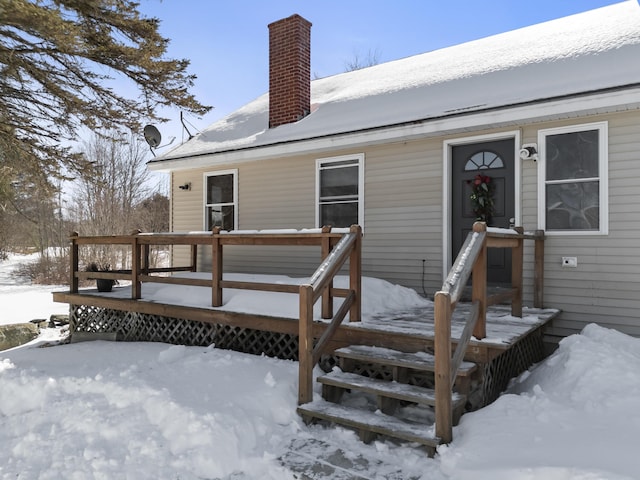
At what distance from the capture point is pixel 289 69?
340 inches

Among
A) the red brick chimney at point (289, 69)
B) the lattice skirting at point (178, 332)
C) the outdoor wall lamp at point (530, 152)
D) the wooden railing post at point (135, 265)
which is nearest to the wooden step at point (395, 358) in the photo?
the lattice skirting at point (178, 332)

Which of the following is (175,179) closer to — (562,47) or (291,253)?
(291,253)

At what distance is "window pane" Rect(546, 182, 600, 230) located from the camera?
5414 millimetres

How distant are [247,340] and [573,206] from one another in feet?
13.7

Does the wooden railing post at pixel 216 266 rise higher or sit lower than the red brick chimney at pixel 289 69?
lower

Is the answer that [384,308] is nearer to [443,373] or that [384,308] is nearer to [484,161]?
[443,373]

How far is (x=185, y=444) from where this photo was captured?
10.7 feet

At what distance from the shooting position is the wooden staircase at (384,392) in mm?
3299

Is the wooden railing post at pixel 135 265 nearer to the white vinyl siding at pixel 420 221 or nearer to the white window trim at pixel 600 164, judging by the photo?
the white vinyl siding at pixel 420 221

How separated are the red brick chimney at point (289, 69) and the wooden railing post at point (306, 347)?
543 cm

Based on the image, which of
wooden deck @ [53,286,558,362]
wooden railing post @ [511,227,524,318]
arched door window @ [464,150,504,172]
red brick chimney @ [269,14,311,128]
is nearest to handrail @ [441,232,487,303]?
wooden deck @ [53,286,558,362]

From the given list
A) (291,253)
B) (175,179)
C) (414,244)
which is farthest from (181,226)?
(414,244)

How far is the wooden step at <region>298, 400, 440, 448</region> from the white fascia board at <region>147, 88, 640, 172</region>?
3798mm

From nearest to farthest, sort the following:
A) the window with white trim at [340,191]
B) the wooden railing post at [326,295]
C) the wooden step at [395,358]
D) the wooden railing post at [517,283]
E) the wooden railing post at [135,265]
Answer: the wooden step at [395,358], the wooden railing post at [326,295], the wooden railing post at [517,283], the wooden railing post at [135,265], the window with white trim at [340,191]
